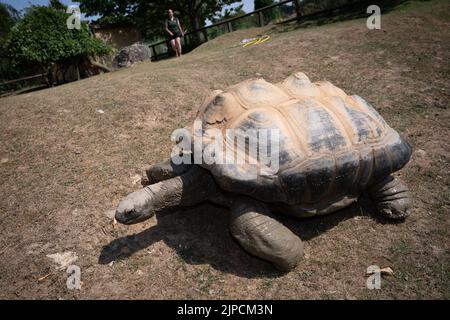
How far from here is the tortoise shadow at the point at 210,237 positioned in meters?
2.77

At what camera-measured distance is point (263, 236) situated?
8.09 ft

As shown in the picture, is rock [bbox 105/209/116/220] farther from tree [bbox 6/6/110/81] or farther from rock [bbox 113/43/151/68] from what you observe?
rock [bbox 113/43/151/68]

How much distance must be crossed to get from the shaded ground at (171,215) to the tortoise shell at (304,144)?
2.02 ft

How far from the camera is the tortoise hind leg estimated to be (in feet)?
9.61

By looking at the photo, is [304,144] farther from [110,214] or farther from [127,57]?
[127,57]

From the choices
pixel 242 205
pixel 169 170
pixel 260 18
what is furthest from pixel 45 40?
pixel 242 205

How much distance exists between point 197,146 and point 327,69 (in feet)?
15.1

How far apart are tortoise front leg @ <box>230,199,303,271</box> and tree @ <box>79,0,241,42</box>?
24421mm

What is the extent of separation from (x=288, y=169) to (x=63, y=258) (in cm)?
228

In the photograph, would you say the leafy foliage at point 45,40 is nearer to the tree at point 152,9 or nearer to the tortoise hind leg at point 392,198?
the tree at point 152,9

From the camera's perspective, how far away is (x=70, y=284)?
2646mm

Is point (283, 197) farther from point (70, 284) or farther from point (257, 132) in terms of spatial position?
point (70, 284)

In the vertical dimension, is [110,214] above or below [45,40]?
below

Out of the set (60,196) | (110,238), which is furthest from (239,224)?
(60,196)
